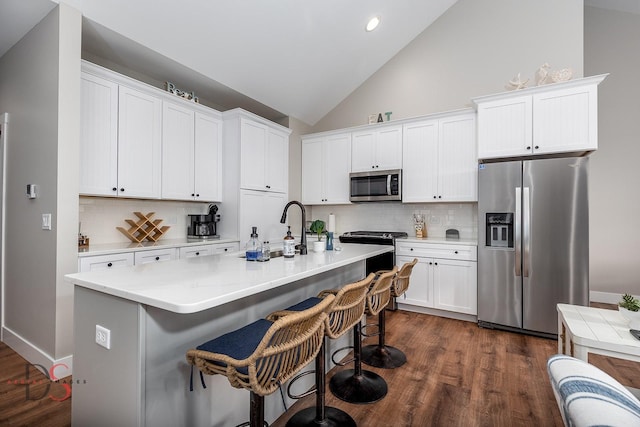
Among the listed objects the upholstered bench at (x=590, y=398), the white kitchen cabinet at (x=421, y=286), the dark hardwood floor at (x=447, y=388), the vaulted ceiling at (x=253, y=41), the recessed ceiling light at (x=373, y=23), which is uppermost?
the recessed ceiling light at (x=373, y=23)

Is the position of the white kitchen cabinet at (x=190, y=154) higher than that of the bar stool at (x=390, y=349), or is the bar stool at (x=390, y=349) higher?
the white kitchen cabinet at (x=190, y=154)

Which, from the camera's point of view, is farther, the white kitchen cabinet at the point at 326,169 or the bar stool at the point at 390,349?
the white kitchen cabinet at the point at 326,169

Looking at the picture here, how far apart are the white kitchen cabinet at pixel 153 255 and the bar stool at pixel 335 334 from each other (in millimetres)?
1843

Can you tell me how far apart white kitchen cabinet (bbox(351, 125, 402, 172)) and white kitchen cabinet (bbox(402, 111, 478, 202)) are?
112 mm

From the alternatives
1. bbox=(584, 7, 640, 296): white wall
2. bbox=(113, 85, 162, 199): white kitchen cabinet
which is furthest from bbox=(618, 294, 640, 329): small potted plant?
bbox=(113, 85, 162, 199): white kitchen cabinet

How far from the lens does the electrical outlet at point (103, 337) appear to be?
1.28 meters

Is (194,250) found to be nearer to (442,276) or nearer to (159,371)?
(159,371)

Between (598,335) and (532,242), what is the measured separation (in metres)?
1.59

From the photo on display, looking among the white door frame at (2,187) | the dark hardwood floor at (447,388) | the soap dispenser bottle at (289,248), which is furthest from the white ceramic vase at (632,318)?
the white door frame at (2,187)

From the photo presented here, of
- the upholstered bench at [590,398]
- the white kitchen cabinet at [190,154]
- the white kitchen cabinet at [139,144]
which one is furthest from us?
the white kitchen cabinet at [190,154]

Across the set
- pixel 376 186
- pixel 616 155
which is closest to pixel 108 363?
pixel 376 186

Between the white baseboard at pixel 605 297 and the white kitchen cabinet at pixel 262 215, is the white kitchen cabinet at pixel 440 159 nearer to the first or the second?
the white kitchen cabinet at pixel 262 215

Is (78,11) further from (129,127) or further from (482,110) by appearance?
(482,110)

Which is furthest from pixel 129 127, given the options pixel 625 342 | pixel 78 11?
pixel 625 342
